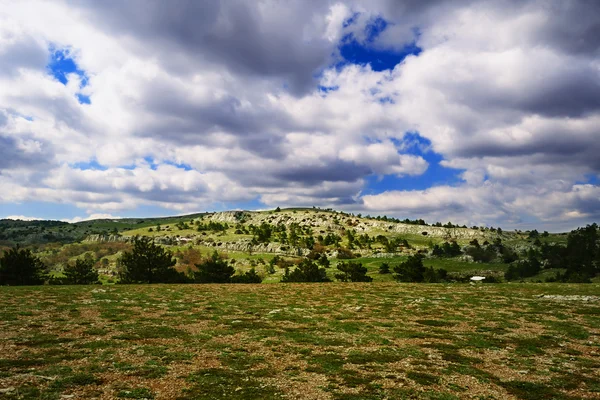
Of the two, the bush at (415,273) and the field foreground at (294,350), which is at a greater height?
the field foreground at (294,350)

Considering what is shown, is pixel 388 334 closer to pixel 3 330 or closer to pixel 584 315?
pixel 584 315

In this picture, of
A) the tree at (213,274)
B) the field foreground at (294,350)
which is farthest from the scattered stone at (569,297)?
the tree at (213,274)

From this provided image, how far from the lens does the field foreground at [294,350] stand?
14.2 m

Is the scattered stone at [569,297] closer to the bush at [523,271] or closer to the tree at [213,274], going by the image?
the tree at [213,274]

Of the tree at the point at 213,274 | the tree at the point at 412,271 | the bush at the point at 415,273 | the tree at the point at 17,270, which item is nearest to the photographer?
the tree at the point at 17,270

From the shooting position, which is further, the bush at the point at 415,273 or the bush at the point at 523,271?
the bush at the point at 523,271

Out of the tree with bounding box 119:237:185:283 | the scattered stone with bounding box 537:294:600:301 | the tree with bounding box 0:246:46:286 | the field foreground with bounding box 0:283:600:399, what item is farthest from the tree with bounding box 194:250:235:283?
the scattered stone with bounding box 537:294:600:301

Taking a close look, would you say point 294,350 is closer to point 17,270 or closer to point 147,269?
point 147,269

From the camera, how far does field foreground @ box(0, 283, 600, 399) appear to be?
558 inches

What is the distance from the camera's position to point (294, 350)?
65.2 ft

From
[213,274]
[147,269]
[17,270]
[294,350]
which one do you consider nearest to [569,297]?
[294,350]

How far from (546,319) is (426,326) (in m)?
11.3

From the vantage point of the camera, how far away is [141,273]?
71.7 meters

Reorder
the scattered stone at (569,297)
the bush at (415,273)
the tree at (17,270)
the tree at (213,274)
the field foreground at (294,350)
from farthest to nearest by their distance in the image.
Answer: the bush at (415,273), the tree at (213,274), the tree at (17,270), the scattered stone at (569,297), the field foreground at (294,350)
